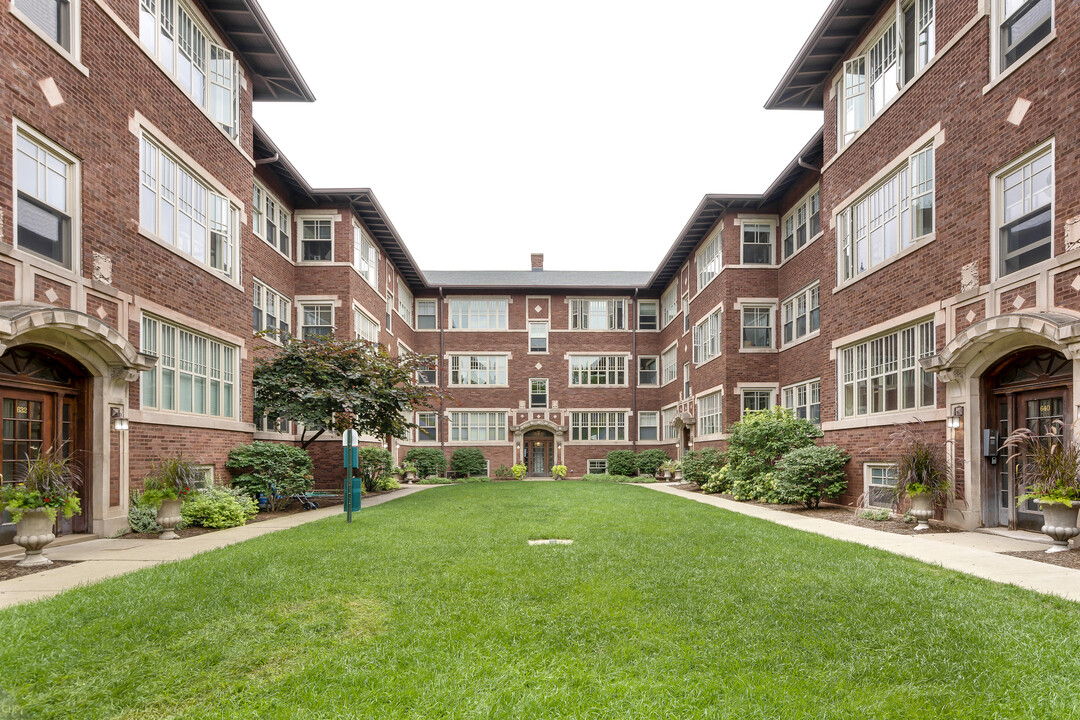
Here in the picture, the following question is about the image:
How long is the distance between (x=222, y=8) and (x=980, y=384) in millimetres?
16078

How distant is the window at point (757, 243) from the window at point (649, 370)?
13.0 m

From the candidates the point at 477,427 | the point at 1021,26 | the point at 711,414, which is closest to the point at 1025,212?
the point at 1021,26

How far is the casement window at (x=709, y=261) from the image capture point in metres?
24.6

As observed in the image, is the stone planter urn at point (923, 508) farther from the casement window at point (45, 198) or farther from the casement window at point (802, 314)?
the casement window at point (45, 198)

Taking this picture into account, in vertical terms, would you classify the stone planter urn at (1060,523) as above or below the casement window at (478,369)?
below

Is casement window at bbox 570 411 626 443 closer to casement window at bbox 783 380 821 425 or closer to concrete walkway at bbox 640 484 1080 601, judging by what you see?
casement window at bbox 783 380 821 425

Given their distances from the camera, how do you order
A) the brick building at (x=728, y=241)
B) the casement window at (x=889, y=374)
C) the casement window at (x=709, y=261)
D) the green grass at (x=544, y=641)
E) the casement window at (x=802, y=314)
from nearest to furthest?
1. the green grass at (x=544, y=641)
2. the brick building at (x=728, y=241)
3. the casement window at (x=889, y=374)
4. the casement window at (x=802, y=314)
5. the casement window at (x=709, y=261)

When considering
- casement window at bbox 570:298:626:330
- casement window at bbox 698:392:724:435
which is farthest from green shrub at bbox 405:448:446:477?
casement window at bbox 698:392:724:435

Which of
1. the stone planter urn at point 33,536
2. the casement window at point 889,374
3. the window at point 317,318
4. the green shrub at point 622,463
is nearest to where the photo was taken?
the stone planter urn at point 33,536

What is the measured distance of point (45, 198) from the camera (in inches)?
371

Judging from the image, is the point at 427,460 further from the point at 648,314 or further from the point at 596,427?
the point at 648,314

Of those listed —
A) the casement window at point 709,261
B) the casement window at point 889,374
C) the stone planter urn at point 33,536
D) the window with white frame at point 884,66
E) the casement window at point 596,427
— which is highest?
the window with white frame at point 884,66

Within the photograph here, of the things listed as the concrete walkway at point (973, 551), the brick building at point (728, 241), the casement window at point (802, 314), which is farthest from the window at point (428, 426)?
the concrete walkway at point (973, 551)

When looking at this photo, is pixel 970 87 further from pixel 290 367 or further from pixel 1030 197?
pixel 290 367
